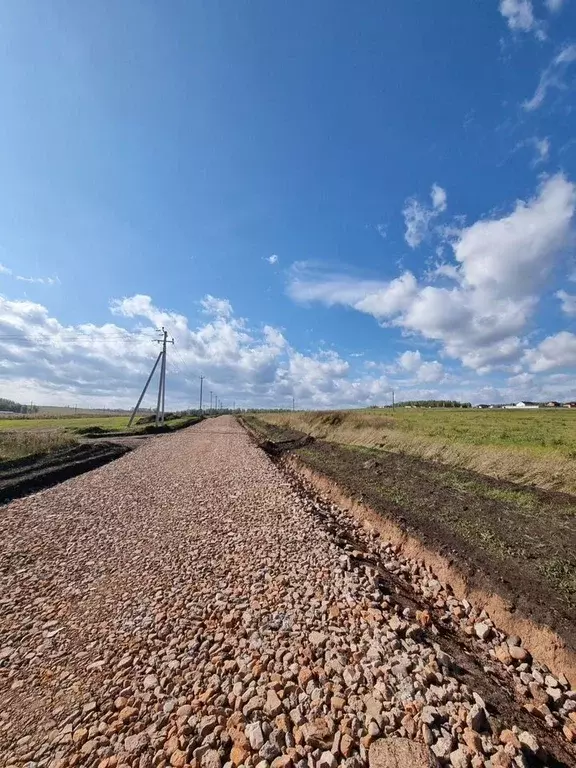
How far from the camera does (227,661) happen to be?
4660mm

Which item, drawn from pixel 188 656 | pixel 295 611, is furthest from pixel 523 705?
pixel 188 656

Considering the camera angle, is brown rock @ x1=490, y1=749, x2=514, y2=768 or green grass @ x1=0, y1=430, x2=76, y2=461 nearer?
brown rock @ x1=490, y1=749, x2=514, y2=768

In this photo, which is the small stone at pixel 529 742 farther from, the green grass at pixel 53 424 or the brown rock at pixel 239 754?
the green grass at pixel 53 424

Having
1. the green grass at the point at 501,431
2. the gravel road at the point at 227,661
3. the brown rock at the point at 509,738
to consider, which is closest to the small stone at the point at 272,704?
the gravel road at the point at 227,661

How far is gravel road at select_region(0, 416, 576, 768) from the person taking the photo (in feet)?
11.5

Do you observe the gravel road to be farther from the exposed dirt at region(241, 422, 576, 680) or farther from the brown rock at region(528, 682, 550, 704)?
the exposed dirt at region(241, 422, 576, 680)

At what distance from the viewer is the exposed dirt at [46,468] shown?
587 inches

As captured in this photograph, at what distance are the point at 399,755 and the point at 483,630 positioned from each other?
3.43 metres

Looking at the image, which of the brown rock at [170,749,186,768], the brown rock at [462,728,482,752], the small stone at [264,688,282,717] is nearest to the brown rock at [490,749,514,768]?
the brown rock at [462,728,482,752]

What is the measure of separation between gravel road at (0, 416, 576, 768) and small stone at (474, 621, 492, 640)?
29mm

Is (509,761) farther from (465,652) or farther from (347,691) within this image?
(465,652)

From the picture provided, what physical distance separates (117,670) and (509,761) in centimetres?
423

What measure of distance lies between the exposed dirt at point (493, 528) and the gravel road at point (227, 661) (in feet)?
2.55

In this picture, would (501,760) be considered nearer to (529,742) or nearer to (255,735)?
(529,742)
